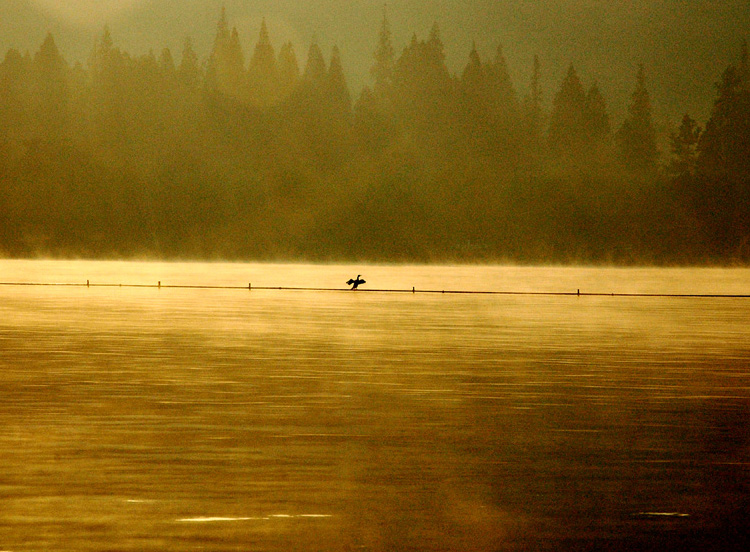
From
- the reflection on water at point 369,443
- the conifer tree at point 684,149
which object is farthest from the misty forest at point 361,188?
the reflection on water at point 369,443

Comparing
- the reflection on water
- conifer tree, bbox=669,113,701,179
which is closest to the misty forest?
conifer tree, bbox=669,113,701,179

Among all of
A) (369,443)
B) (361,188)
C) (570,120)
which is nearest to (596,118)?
(570,120)

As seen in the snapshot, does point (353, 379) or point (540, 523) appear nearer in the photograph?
point (540, 523)

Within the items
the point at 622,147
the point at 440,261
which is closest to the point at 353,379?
the point at 440,261

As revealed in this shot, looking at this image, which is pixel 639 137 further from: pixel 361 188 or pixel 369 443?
pixel 369 443

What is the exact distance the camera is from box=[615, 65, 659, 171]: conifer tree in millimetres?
190000

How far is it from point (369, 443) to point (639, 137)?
188m

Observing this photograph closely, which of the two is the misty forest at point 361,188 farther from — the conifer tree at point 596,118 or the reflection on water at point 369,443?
the reflection on water at point 369,443

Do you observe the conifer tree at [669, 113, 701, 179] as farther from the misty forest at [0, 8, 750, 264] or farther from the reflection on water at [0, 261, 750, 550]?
the reflection on water at [0, 261, 750, 550]

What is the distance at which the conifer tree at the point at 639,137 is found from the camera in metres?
190

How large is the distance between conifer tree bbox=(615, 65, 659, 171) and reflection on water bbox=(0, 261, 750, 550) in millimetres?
171156

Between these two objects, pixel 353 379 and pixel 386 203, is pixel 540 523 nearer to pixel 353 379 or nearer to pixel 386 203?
pixel 353 379

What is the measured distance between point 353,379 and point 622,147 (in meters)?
183

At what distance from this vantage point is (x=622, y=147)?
192 meters
